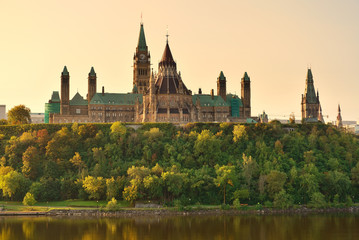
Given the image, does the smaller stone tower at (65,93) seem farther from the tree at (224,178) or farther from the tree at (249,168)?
the tree at (224,178)

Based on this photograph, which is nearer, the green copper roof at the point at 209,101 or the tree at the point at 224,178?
the tree at the point at 224,178

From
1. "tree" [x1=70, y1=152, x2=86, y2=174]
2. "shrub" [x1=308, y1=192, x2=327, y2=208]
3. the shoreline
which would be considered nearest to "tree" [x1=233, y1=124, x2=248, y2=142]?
"shrub" [x1=308, y1=192, x2=327, y2=208]

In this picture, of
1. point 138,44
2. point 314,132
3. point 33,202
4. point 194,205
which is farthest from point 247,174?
point 138,44

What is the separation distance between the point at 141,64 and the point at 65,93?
33271 millimetres

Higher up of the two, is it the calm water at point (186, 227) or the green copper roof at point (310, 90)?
the green copper roof at point (310, 90)

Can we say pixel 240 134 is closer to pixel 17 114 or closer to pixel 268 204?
pixel 268 204

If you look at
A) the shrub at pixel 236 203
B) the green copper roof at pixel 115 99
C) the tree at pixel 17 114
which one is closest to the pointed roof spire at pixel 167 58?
the green copper roof at pixel 115 99

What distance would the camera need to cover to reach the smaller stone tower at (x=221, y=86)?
171 metres

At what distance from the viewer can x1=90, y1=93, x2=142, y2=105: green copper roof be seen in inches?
6353

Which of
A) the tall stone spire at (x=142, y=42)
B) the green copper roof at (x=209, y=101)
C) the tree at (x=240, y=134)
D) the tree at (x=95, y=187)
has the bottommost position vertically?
the tree at (x=95, y=187)

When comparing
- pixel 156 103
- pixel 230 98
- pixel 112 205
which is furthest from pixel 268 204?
pixel 230 98

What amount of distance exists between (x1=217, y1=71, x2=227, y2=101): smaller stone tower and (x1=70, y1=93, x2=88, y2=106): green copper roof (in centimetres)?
3921

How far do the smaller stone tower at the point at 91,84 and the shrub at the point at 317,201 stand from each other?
81857 mm

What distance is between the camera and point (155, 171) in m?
102
